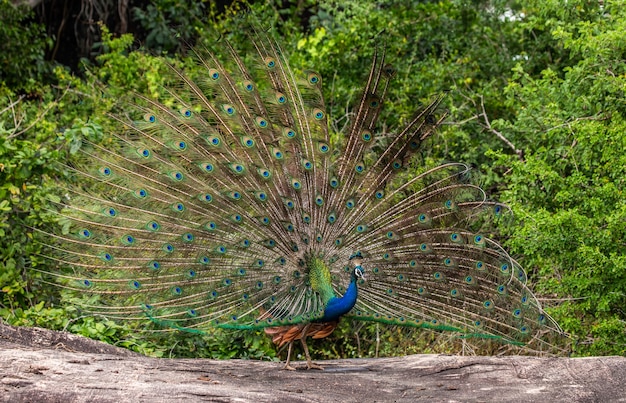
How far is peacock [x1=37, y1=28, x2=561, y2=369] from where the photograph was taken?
6.68 m

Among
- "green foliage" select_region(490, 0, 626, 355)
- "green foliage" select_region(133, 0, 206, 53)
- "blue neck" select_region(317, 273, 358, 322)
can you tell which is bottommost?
"blue neck" select_region(317, 273, 358, 322)

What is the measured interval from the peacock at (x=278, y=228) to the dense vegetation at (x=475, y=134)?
795mm

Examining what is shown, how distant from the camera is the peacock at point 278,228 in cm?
668

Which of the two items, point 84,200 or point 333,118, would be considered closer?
point 84,200

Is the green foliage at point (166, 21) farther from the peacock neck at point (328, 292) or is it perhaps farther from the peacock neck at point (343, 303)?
the peacock neck at point (343, 303)

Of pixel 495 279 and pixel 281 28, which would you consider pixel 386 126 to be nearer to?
pixel 281 28

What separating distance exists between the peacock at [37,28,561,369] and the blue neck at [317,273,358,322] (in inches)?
0.7

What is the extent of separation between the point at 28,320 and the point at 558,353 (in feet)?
15.7

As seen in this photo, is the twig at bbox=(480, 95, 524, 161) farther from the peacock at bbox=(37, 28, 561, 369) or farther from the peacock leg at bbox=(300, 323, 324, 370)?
the peacock leg at bbox=(300, 323, 324, 370)

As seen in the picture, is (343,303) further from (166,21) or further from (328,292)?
(166,21)

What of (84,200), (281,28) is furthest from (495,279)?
(281,28)

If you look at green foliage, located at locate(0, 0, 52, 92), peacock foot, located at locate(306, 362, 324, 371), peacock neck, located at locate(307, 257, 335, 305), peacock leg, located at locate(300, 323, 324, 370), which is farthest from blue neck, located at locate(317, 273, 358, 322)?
green foliage, located at locate(0, 0, 52, 92)

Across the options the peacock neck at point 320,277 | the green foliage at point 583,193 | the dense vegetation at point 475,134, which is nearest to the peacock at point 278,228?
the peacock neck at point 320,277

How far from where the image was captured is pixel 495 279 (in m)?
6.90
